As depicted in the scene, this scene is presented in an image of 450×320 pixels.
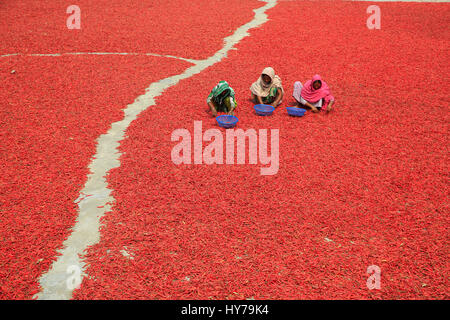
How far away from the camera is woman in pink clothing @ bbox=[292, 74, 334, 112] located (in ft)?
25.8

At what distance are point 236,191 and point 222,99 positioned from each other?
9.77 ft

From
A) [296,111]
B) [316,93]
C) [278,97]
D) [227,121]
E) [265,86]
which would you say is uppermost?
[265,86]

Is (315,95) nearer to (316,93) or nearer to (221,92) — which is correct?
(316,93)

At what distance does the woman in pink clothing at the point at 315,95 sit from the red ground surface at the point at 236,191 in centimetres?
33

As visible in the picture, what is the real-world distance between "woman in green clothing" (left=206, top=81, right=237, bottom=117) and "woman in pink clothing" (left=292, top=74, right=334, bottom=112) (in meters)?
1.61

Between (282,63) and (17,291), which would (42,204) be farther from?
(282,63)

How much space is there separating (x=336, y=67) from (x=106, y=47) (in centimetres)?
817

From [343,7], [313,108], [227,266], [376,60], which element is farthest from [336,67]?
[343,7]

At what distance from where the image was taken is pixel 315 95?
26.0ft

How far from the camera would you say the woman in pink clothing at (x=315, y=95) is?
25.8ft

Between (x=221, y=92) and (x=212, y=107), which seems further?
(x=212, y=107)

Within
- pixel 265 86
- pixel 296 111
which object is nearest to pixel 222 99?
pixel 265 86

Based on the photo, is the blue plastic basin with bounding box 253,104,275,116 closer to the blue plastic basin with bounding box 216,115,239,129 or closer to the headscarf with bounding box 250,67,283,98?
the headscarf with bounding box 250,67,283,98

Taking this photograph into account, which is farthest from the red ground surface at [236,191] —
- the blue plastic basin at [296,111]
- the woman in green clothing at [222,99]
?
the woman in green clothing at [222,99]
